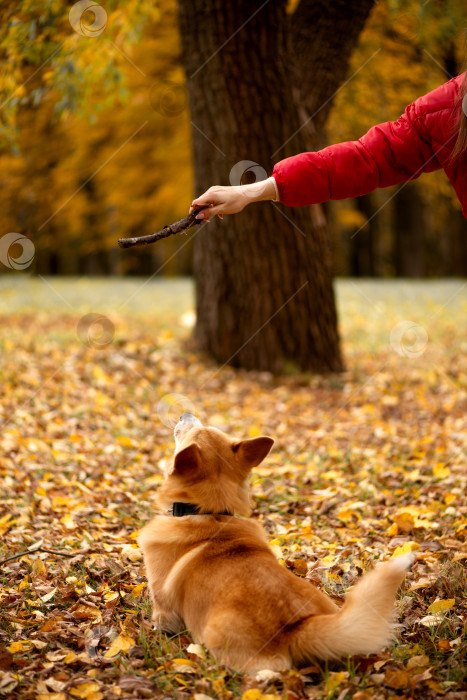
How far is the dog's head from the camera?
308 cm

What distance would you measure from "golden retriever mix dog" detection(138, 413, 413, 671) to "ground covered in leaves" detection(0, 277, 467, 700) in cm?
13

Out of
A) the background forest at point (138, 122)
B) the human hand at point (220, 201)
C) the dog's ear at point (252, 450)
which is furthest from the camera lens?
the background forest at point (138, 122)

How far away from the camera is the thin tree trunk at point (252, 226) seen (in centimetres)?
683

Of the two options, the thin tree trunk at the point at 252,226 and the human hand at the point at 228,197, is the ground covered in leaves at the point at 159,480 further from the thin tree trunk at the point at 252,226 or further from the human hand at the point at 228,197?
the human hand at the point at 228,197

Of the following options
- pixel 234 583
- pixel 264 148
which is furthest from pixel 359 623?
pixel 264 148

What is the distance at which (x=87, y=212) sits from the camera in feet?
76.9

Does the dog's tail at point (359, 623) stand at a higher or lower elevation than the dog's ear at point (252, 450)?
lower

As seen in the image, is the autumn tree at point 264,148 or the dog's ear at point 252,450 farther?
the autumn tree at point 264,148

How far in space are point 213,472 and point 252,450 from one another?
Answer: 22 centimetres

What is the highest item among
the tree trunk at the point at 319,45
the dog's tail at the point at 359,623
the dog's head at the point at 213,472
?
the tree trunk at the point at 319,45

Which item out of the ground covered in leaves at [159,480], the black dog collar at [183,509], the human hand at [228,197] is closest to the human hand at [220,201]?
the human hand at [228,197]

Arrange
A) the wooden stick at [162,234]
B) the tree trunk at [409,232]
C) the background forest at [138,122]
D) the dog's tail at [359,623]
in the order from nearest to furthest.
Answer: the dog's tail at [359,623] < the wooden stick at [162,234] < the background forest at [138,122] < the tree trunk at [409,232]

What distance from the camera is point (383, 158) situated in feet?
10.4

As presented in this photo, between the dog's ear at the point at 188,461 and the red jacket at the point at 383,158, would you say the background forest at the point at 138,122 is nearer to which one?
the red jacket at the point at 383,158
